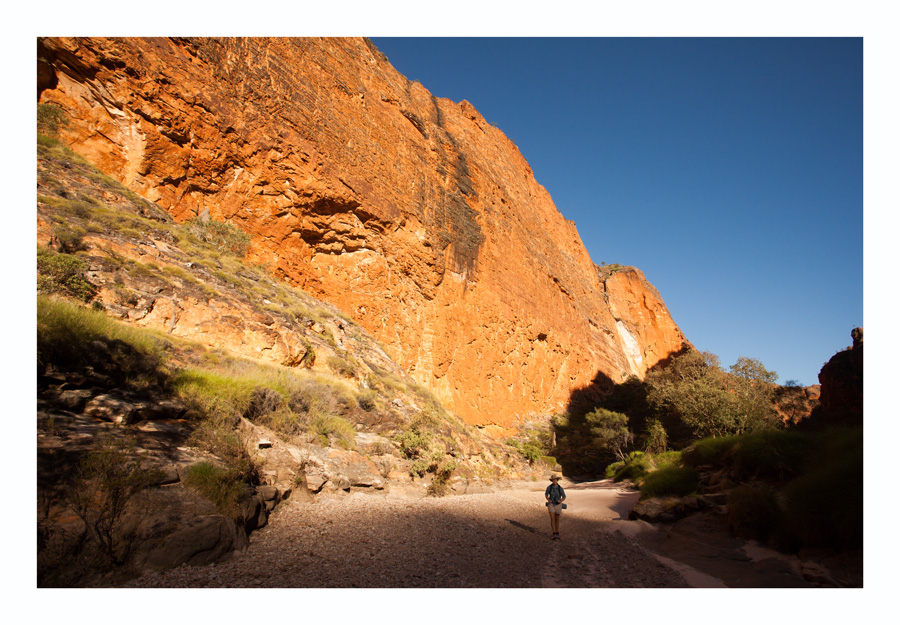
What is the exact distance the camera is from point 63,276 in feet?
24.6

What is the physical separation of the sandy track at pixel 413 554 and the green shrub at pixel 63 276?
5977mm

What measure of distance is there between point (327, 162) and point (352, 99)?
16.8 ft

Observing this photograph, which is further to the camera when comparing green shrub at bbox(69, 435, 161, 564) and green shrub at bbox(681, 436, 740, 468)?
green shrub at bbox(681, 436, 740, 468)

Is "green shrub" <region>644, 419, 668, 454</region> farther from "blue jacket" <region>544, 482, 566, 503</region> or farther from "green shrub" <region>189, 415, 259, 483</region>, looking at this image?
"green shrub" <region>189, 415, 259, 483</region>

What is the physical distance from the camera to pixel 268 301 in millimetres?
11852

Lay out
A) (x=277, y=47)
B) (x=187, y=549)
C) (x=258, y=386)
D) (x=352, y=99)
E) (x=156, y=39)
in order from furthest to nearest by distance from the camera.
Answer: (x=352, y=99)
(x=277, y=47)
(x=156, y=39)
(x=258, y=386)
(x=187, y=549)

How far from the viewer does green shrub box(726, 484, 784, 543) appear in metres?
→ 5.50

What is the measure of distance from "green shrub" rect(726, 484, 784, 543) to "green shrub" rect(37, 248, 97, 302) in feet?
38.7

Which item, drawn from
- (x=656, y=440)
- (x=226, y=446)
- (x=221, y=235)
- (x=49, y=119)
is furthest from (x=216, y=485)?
(x=656, y=440)

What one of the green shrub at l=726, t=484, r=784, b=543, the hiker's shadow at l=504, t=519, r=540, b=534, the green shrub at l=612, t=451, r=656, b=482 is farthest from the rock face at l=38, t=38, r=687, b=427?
the green shrub at l=726, t=484, r=784, b=543

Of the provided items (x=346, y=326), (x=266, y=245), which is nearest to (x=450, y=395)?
(x=346, y=326)

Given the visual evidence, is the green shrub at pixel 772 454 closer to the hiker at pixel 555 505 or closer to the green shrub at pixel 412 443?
the hiker at pixel 555 505

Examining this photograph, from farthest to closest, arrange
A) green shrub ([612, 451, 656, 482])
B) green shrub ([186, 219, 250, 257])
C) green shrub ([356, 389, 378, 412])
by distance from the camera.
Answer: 1. green shrub ([612, 451, 656, 482])
2. green shrub ([186, 219, 250, 257])
3. green shrub ([356, 389, 378, 412])

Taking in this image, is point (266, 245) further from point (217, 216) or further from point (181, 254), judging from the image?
point (181, 254)
